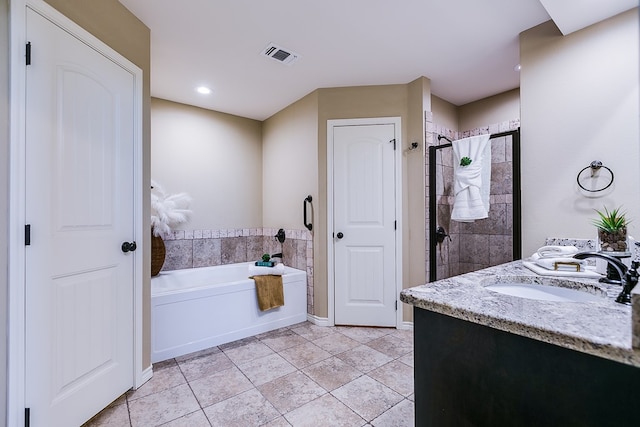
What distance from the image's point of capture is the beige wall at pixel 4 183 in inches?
48.2

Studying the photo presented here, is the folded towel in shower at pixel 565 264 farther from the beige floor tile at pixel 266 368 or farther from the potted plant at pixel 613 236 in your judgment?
the beige floor tile at pixel 266 368

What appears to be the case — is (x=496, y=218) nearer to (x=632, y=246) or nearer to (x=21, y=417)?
(x=632, y=246)

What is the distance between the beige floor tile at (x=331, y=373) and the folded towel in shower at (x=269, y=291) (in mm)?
828

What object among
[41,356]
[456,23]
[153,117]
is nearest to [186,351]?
[41,356]

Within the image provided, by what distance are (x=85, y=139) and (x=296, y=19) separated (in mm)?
1482

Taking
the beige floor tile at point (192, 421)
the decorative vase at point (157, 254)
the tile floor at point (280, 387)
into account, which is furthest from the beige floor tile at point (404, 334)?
the decorative vase at point (157, 254)

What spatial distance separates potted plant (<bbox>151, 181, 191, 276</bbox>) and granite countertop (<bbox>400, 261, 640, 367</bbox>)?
2746 mm

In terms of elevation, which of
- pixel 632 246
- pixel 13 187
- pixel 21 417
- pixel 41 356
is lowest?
pixel 21 417

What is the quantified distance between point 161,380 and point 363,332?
171 centimetres

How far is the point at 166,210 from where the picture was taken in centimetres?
310

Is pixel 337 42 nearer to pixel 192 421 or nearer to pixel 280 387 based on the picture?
pixel 280 387

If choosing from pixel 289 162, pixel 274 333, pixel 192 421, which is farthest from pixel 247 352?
pixel 289 162

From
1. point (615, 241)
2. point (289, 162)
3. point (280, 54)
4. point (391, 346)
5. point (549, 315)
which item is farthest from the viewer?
point (289, 162)

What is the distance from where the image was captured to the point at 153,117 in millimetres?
3205
